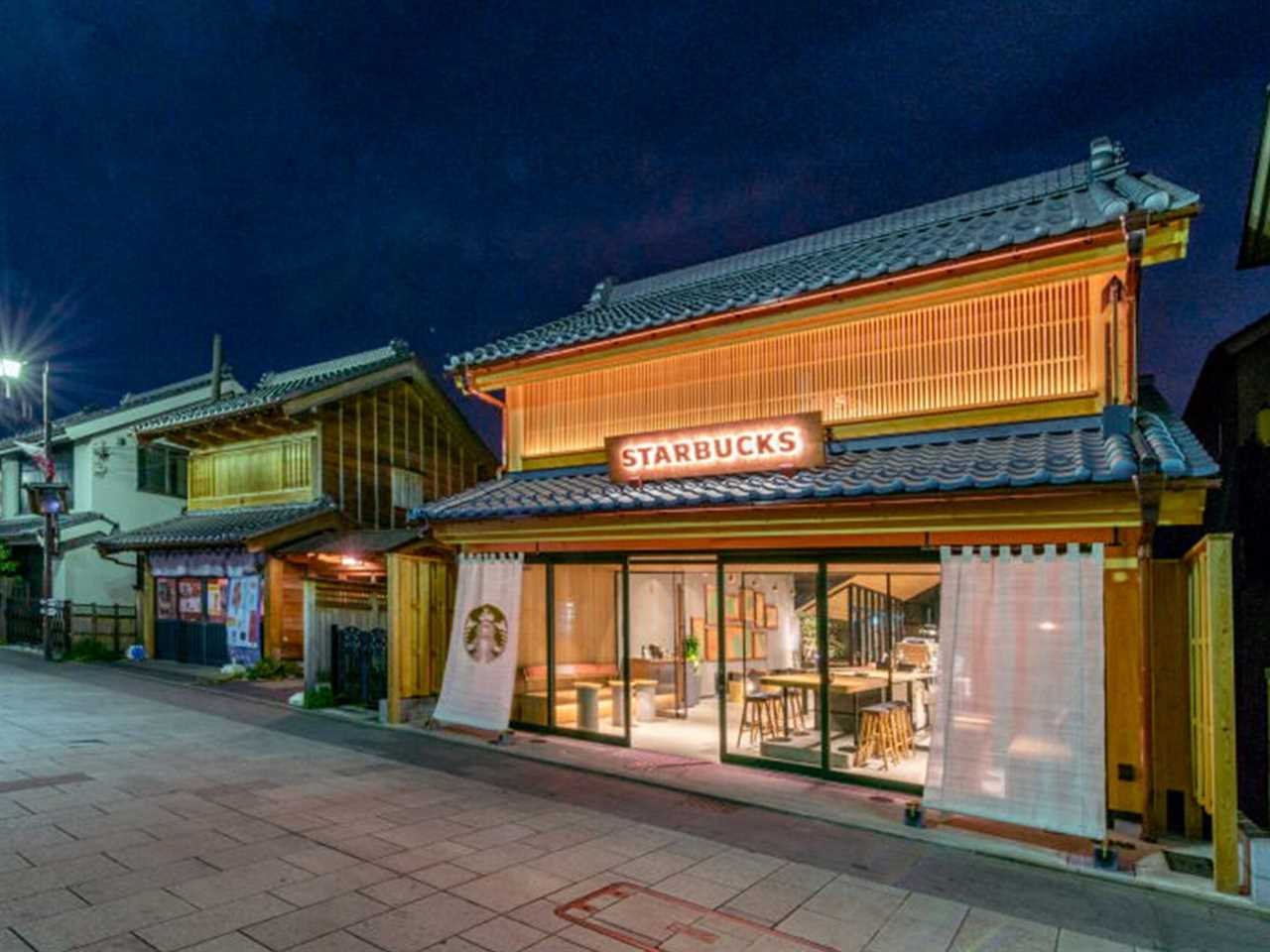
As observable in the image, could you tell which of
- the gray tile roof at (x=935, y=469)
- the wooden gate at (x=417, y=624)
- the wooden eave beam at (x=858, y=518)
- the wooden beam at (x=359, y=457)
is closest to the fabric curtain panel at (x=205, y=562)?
the wooden beam at (x=359, y=457)

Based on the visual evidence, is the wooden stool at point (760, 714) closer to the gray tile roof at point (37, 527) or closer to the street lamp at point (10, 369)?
the street lamp at point (10, 369)

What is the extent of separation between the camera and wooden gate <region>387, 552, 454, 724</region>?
13.2 meters

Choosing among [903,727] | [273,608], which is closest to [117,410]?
[273,608]

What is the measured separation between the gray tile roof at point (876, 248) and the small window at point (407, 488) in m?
10.2

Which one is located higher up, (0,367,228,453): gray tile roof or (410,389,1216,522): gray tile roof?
(0,367,228,453): gray tile roof

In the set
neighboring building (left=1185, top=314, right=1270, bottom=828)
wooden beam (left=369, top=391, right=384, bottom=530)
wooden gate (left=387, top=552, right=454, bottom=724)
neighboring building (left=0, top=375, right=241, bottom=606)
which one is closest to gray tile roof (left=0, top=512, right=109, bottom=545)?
neighboring building (left=0, top=375, right=241, bottom=606)

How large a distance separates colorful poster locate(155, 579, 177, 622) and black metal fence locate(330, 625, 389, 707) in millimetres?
10490

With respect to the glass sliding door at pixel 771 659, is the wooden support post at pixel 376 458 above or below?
above

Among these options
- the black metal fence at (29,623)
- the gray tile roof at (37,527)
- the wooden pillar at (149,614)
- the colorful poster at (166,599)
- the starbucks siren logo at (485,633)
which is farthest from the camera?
the gray tile roof at (37,527)

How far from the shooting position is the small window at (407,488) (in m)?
A: 23.7

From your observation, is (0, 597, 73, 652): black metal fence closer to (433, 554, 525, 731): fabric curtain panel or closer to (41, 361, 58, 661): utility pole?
(41, 361, 58, 661): utility pole

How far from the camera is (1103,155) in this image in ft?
35.0

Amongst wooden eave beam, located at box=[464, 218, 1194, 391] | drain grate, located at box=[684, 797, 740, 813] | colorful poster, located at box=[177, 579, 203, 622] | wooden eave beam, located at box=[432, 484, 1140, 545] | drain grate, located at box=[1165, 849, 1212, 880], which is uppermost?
wooden eave beam, located at box=[464, 218, 1194, 391]

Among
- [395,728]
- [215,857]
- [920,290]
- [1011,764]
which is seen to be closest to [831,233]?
[920,290]
